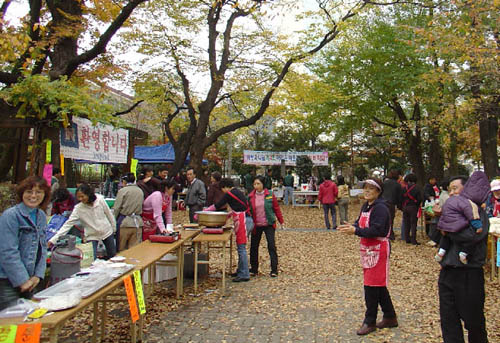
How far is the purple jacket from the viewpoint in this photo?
347cm

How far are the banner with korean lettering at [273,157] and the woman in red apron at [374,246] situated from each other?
1744cm

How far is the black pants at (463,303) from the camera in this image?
11.1 feet

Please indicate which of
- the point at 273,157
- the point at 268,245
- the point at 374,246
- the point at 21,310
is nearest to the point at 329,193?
the point at 268,245

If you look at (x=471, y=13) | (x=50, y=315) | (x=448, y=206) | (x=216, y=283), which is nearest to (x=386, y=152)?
(x=471, y=13)

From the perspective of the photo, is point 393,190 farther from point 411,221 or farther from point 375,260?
point 375,260

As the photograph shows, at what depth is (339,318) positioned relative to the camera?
5043mm

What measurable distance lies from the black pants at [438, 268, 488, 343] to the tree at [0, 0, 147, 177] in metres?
5.30

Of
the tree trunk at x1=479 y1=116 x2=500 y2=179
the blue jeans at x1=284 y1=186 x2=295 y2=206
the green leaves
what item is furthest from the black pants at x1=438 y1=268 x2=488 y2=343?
the blue jeans at x1=284 y1=186 x2=295 y2=206

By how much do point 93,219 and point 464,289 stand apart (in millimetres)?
4652

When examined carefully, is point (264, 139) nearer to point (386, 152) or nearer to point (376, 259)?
point (386, 152)

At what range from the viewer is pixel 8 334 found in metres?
2.34

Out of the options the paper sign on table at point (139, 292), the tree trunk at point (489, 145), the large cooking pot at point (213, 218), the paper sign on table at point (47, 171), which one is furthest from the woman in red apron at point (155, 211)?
the tree trunk at point (489, 145)

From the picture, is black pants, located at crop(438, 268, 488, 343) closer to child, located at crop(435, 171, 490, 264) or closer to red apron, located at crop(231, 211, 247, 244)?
child, located at crop(435, 171, 490, 264)

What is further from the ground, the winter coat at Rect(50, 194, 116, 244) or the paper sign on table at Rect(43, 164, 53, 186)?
the paper sign on table at Rect(43, 164, 53, 186)
